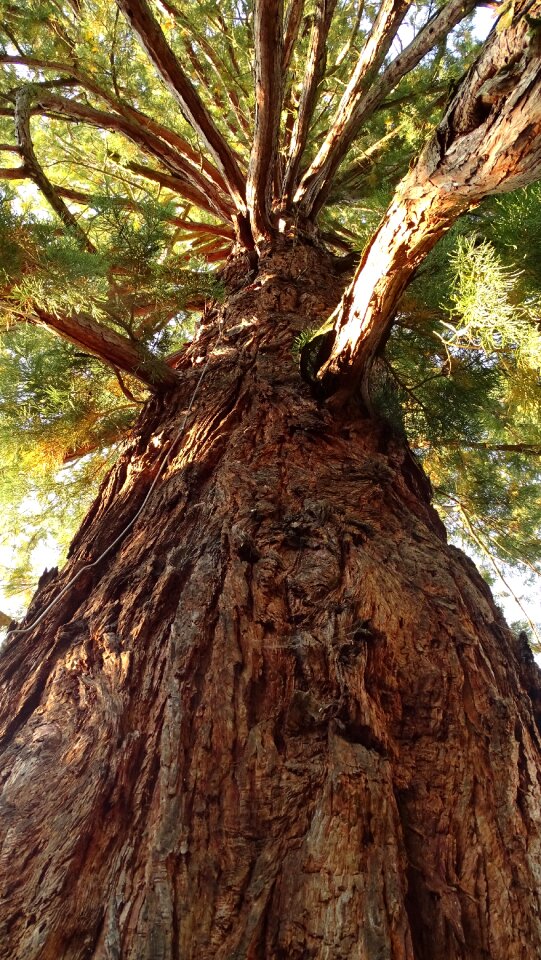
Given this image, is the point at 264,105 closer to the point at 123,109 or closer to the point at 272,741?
the point at 123,109

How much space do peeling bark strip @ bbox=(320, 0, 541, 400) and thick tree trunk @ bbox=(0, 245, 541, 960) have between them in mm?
617

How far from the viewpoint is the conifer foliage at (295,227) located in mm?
1551

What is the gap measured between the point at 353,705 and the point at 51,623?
3.06 feet

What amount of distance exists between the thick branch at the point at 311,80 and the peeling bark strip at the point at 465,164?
2.56 meters

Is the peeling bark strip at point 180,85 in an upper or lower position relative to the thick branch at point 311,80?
lower

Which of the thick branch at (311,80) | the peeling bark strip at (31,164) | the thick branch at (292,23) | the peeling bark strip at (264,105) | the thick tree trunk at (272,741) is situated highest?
the thick branch at (292,23)

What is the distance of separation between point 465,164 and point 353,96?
2721 mm

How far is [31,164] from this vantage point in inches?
112

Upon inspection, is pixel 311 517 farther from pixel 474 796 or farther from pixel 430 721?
pixel 474 796

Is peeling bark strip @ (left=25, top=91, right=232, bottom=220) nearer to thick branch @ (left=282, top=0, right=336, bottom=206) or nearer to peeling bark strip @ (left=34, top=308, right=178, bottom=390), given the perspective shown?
thick branch @ (left=282, top=0, right=336, bottom=206)

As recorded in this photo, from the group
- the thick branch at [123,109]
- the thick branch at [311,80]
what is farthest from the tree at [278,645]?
the thick branch at [123,109]

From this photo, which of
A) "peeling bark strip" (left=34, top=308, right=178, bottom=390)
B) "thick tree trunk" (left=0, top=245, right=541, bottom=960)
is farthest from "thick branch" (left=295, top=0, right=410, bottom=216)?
"thick tree trunk" (left=0, top=245, right=541, bottom=960)

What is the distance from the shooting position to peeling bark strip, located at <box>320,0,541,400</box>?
1087 mm

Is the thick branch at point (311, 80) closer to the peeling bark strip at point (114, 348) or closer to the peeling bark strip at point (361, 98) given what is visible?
the peeling bark strip at point (361, 98)
